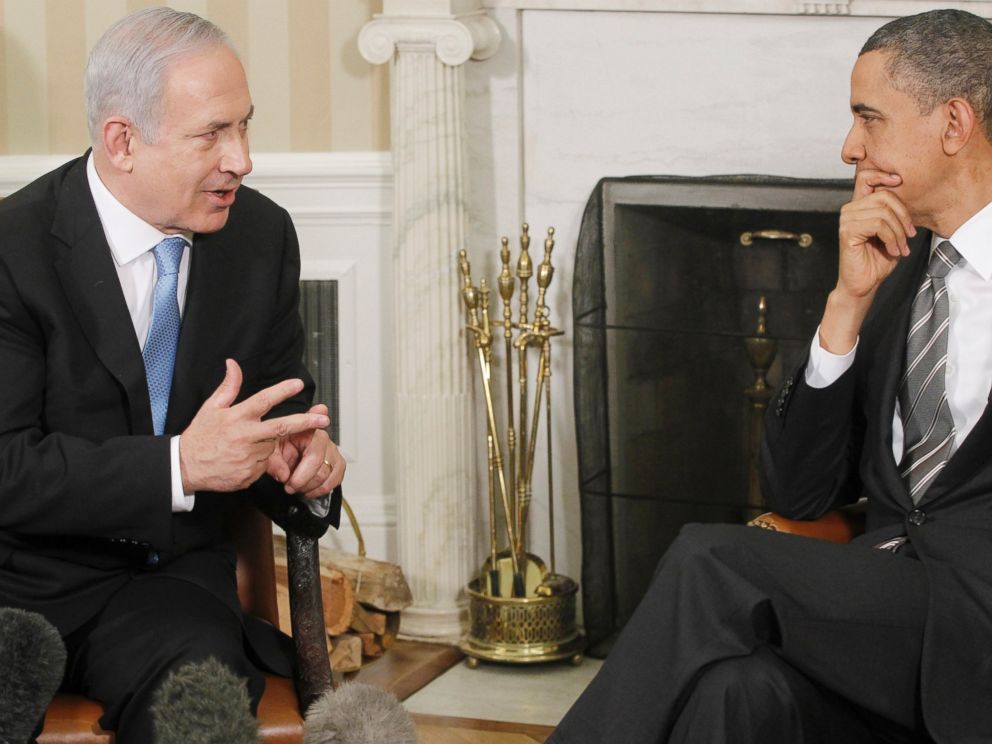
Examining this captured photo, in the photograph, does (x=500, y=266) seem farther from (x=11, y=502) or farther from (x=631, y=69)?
(x=11, y=502)

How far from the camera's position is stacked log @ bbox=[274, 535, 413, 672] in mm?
3490

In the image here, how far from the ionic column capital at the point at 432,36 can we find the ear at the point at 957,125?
4.72ft

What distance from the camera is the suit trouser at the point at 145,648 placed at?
2.02 m

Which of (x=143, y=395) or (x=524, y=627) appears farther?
(x=524, y=627)

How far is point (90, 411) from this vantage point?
2.21m

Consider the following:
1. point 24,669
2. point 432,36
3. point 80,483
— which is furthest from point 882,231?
point 432,36

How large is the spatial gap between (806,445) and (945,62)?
24.8 inches

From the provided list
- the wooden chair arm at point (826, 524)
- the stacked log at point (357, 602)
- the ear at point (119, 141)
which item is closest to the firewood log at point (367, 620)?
the stacked log at point (357, 602)

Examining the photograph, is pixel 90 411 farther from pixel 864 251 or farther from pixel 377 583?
pixel 377 583

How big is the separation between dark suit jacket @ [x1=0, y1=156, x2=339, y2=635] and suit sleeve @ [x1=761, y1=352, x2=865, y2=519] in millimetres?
721

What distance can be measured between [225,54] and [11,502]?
70 cm

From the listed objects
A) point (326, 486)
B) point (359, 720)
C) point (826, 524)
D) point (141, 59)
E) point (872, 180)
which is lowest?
point (359, 720)

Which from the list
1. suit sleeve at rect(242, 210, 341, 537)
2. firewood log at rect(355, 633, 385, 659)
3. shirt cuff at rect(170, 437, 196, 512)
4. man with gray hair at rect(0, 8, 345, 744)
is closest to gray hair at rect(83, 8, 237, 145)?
man with gray hair at rect(0, 8, 345, 744)

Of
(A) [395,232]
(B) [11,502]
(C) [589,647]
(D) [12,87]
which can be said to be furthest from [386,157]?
(B) [11,502]
